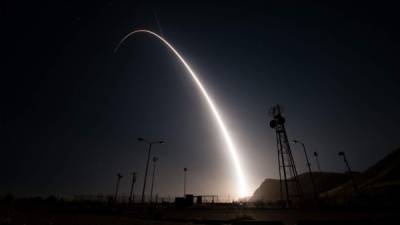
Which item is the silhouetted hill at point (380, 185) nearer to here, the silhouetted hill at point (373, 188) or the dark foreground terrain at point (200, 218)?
the silhouetted hill at point (373, 188)

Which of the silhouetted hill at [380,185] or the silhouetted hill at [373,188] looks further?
the silhouetted hill at [380,185]

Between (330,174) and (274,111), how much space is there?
166464mm

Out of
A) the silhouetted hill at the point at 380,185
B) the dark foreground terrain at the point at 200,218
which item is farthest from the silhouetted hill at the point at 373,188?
the dark foreground terrain at the point at 200,218

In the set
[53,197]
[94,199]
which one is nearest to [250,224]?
[94,199]

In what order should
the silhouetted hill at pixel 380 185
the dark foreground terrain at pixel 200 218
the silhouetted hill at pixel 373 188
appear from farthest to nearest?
1. the silhouetted hill at pixel 380 185
2. the silhouetted hill at pixel 373 188
3. the dark foreground terrain at pixel 200 218

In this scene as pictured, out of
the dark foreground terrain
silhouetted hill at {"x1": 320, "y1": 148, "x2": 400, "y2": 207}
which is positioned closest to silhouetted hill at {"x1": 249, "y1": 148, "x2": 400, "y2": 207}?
silhouetted hill at {"x1": 320, "y1": 148, "x2": 400, "y2": 207}

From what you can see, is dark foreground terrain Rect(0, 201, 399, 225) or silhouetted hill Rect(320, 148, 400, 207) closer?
dark foreground terrain Rect(0, 201, 399, 225)

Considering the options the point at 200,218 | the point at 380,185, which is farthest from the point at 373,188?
the point at 200,218

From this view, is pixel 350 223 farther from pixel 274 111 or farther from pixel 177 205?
pixel 177 205

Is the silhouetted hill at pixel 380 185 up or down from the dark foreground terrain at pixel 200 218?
up

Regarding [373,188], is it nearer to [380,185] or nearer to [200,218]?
[380,185]

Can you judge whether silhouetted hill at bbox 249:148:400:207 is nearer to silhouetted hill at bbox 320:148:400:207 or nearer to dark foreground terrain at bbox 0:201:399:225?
silhouetted hill at bbox 320:148:400:207

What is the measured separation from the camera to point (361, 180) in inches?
3895

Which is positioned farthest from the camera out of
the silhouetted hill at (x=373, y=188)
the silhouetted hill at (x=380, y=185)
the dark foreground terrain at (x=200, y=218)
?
the silhouetted hill at (x=380, y=185)
